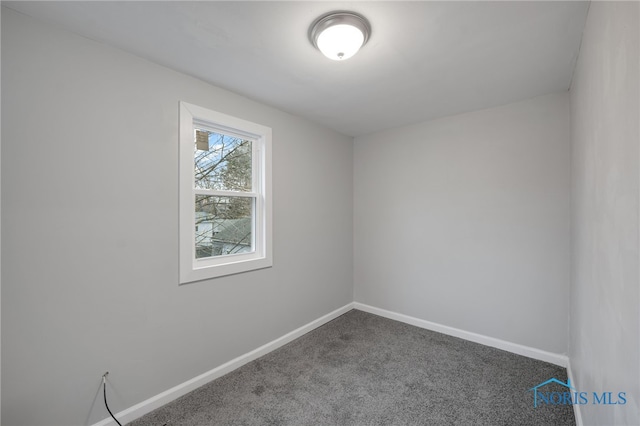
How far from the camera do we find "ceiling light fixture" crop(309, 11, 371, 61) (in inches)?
57.7

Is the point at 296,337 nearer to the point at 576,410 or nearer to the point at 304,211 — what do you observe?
the point at 304,211

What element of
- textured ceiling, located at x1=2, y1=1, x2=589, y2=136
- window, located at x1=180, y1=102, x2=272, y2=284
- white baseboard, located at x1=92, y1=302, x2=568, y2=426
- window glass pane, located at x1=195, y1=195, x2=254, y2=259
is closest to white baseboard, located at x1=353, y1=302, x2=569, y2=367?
white baseboard, located at x1=92, y1=302, x2=568, y2=426

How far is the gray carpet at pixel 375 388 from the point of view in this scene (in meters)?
1.82

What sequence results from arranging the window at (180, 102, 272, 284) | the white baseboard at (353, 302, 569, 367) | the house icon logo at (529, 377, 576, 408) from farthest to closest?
the white baseboard at (353, 302, 569, 367), the window at (180, 102, 272, 284), the house icon logo at (529, 377, 576, 408)

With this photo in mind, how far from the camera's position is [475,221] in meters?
2.87

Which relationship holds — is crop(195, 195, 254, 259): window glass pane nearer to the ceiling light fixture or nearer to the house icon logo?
the ceiling light fixture

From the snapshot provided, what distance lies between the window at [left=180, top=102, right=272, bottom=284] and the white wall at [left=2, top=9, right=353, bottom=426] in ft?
0.31

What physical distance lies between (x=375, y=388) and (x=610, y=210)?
1.87 meters

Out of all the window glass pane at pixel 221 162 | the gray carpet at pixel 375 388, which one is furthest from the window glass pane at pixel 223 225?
the gray carpet at pixel 375 388

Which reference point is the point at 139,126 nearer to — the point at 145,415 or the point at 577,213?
the point at 145,415

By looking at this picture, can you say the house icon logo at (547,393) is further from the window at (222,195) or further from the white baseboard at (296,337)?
the window at (222,195)

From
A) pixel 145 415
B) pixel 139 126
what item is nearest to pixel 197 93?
pixel 139 126

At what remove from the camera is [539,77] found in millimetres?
2143

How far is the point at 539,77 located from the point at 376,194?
A: 6.40ft
